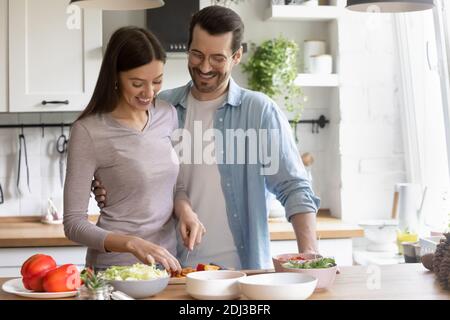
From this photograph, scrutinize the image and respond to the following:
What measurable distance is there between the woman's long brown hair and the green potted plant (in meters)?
1.74

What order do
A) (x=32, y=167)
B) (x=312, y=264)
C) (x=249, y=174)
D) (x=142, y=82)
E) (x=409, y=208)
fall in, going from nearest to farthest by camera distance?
1. (x=312, y=264)
2. (x=142, y=82)
3. (x=249, y=174)
4. (x=409, y=208)
5. (x=32, y=167)

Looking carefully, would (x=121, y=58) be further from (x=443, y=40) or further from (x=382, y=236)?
(x=382, y=236)

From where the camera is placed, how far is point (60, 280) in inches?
74.4

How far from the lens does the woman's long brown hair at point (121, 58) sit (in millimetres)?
2303

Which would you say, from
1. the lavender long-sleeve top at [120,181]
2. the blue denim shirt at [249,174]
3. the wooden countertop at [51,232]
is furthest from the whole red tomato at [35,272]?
the wooden countertop at [51,232]

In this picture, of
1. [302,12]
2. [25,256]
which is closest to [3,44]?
[25,256]

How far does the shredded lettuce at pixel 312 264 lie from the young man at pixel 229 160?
43cm

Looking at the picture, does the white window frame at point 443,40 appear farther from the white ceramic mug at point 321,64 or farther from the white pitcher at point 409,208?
the white ceramic mug at point 321,64

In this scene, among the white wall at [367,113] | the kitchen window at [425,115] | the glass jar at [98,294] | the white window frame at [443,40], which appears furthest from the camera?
the white wall at [367,113]

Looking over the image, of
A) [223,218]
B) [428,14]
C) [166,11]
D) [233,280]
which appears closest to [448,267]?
[233,280]

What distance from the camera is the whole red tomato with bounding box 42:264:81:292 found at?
1.89 meters

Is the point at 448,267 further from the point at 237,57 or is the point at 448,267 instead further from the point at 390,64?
the point at 390,64

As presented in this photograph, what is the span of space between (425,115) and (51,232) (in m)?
2.02
